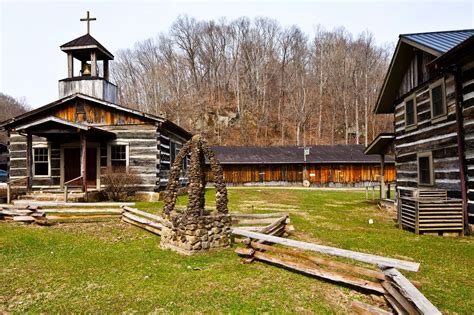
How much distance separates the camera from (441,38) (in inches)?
527

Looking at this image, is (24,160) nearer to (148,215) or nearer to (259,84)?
(148,215)

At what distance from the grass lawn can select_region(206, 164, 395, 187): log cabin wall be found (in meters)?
26.9

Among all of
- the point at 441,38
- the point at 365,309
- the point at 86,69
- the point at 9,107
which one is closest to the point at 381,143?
the point at 441,38

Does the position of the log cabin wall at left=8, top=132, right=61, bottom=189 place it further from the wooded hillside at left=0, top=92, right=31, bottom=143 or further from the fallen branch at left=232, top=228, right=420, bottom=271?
the wooded hillside at left=0, top=92, right=31, bottom=143

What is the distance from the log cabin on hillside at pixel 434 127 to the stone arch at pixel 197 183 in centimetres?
692

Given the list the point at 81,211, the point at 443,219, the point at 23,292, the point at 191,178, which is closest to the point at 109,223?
the point at 81,211

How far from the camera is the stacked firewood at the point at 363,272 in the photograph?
173 inches

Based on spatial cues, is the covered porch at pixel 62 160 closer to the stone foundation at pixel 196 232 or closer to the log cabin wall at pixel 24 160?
the log cabin wall at pixel 24 160

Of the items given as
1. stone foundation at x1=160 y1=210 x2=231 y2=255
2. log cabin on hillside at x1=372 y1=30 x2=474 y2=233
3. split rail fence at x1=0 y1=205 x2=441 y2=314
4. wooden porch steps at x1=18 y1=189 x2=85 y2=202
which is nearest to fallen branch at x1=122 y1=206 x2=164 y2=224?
split rail fence at x1=0 y1=205 x2=441 y2=314

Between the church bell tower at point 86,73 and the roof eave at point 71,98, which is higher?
the church bell tower at point 86,73

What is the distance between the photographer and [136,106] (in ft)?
191

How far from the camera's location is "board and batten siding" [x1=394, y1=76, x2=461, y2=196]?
12.0 metres

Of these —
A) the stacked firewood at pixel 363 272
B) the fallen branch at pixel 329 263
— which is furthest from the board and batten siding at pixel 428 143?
the fallen branch at pixel 329 263

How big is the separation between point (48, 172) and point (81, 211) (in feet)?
28.3
